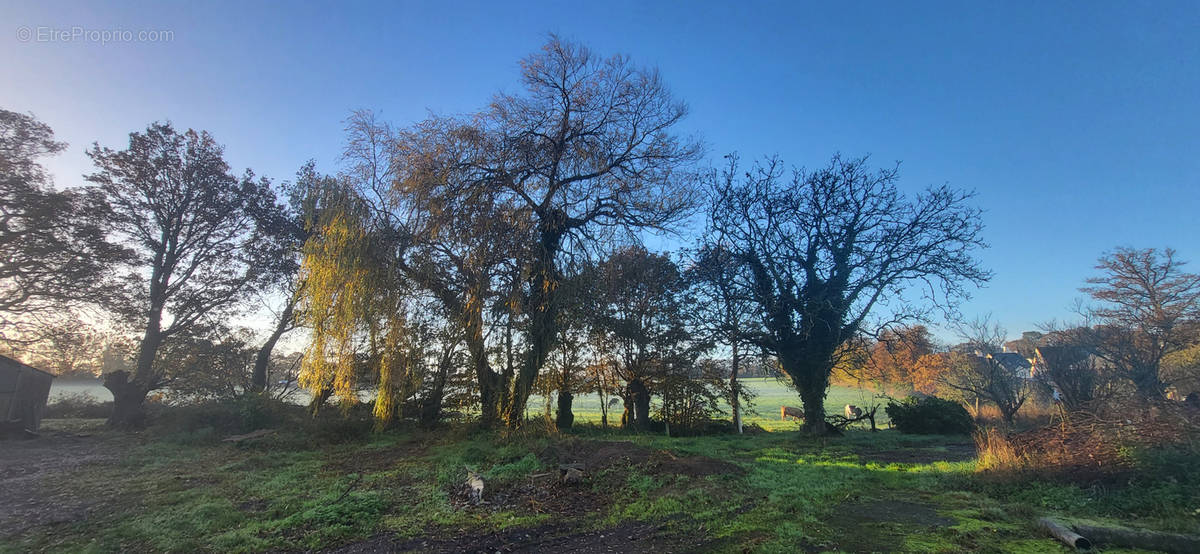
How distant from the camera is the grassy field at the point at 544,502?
545 cm

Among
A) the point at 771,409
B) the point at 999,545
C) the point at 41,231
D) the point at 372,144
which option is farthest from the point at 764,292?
the point at 41,231

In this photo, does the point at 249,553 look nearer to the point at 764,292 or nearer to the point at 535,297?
the point at 535,297

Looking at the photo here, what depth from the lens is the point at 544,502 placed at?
7.25 metres

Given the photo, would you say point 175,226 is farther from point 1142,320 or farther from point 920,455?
point 1142,320

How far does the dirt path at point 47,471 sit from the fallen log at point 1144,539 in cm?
1273

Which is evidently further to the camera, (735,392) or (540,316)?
(735,392)

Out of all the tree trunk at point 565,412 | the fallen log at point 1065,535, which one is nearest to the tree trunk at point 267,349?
the tree trunk at point 565,412

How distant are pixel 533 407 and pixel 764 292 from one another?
9347mm

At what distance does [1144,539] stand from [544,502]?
272 inches

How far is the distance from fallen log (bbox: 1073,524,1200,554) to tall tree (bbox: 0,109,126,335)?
28.6 metres

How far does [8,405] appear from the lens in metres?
14.9

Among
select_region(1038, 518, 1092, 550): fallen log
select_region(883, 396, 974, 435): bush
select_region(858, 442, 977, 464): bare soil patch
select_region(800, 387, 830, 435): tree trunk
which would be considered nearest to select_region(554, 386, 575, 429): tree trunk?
select_region(800, 387, 830, 435): tree trunk

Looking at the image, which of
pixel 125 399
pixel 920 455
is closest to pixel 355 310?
pixel 125 399

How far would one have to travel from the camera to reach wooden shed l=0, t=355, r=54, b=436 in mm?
14664
